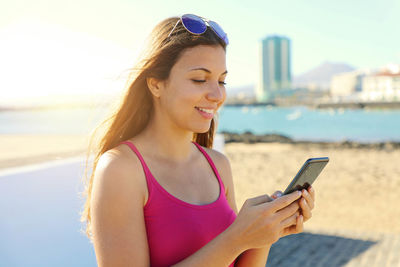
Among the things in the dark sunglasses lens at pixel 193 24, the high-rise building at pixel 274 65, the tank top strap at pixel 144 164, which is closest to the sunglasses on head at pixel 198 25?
the dark sunglasses lens at pixel 193 24

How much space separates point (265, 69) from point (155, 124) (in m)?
172

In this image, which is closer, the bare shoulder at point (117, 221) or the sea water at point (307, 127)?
the bare shoulder at point (117, 221)

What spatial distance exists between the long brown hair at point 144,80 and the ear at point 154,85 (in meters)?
0.02

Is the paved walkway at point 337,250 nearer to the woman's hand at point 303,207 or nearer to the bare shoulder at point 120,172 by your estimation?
Result: the woman's hand at point 303,207

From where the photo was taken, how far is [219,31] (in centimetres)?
176

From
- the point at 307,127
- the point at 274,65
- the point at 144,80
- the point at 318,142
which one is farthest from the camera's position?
the point at 274,65

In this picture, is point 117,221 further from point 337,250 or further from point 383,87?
point 383,87

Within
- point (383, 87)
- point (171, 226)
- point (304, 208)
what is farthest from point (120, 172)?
point (383, 87)

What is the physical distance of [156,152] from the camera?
1738 mm

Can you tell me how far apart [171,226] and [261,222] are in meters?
0.33

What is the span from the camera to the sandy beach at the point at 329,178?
5629 millimetres

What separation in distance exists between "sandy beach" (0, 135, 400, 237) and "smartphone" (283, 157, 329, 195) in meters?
2.95

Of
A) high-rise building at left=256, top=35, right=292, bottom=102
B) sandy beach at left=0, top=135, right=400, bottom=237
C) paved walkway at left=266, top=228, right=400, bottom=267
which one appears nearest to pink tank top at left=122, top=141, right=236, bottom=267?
sandy beach at left=0, top=135, right=400, bottom=237

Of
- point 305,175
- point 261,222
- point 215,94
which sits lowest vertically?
point 261,222
